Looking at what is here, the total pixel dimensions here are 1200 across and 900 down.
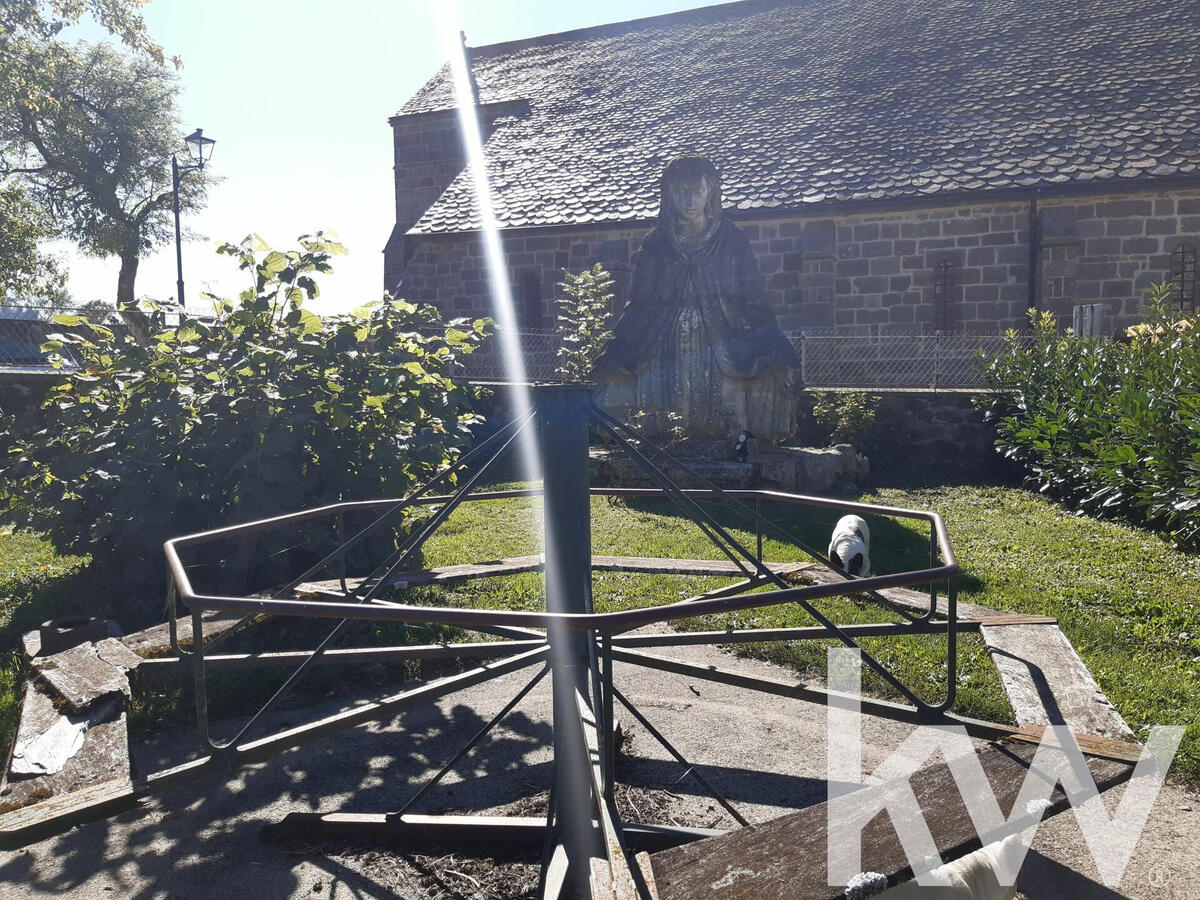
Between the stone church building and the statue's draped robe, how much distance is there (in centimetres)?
686

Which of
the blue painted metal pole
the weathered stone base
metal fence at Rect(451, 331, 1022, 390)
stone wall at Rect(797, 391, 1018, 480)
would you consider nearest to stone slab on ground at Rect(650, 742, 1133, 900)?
the blue painted metal pole

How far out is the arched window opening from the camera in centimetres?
2044

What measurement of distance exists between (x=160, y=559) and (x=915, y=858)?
5.71 meters

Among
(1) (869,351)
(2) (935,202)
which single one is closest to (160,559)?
(1) (869,351)

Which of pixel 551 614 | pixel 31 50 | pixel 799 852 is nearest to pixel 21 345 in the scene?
pixel 31 50

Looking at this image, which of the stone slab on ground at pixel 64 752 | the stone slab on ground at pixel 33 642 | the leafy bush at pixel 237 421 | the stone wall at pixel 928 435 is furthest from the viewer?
the stone wall at pixel 928 435

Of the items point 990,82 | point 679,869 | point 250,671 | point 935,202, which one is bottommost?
point 250,671

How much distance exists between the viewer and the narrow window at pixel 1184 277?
A: 16.2 metres

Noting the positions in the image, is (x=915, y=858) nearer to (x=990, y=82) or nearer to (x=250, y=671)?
(x=250, y=671)

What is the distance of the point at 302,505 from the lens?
242 inches

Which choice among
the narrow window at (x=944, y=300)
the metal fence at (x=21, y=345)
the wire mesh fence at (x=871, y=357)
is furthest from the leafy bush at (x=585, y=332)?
the metal fence at (x=21, y=345)

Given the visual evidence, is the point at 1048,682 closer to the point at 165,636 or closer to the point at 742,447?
the point at 165,636

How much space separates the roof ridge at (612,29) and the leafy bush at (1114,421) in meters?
15.3

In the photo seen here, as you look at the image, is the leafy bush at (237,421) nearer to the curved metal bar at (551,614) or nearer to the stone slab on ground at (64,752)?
the stone slab on ground at (64,752)
